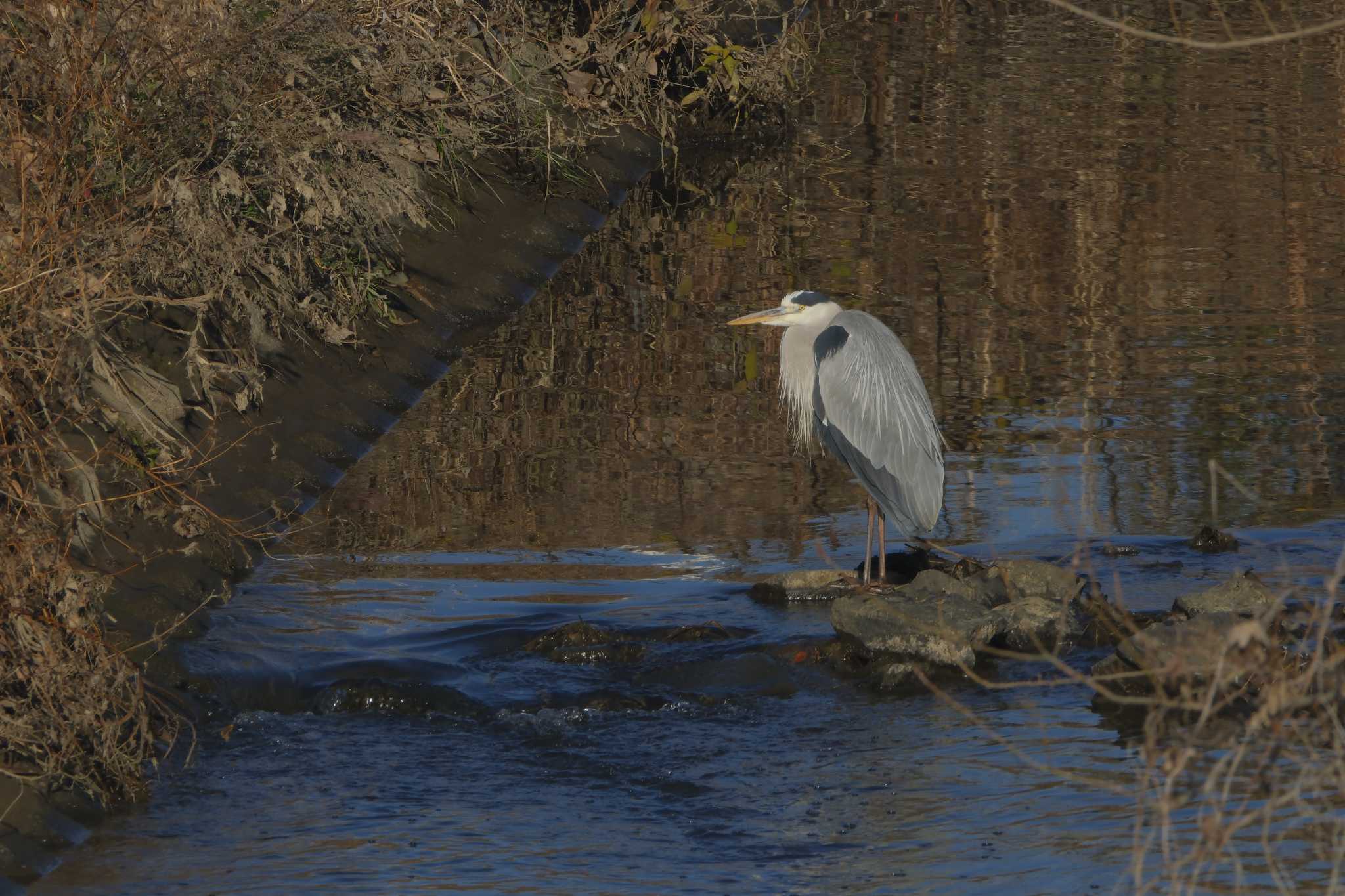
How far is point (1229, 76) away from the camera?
19.0 meters

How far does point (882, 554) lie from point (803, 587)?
13.8 inches

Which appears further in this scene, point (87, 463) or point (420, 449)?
point (420, 449)

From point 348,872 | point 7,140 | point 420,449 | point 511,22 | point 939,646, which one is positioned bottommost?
point 348,872

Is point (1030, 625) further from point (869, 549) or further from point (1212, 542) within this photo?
point (1212, 542)

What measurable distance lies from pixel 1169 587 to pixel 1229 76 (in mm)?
12373

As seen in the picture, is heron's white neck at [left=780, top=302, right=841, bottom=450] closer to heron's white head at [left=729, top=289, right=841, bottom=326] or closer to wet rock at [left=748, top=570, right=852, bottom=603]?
heron's white head at [left=729, top=289, right=841, bottom=326]

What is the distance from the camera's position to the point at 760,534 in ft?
29.0

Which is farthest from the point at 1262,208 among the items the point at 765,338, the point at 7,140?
the point at 7,140

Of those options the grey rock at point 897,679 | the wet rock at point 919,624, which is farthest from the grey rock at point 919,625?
the grey rock at point 897,679

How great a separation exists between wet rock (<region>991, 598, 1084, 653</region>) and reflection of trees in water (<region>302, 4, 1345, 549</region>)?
1.32 meters

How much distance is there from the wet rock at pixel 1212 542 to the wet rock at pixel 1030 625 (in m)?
1.08

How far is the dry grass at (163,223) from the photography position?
614cm

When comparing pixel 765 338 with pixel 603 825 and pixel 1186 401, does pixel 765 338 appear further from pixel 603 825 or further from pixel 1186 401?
pixel 603 825

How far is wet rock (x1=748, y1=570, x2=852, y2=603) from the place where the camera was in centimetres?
799
